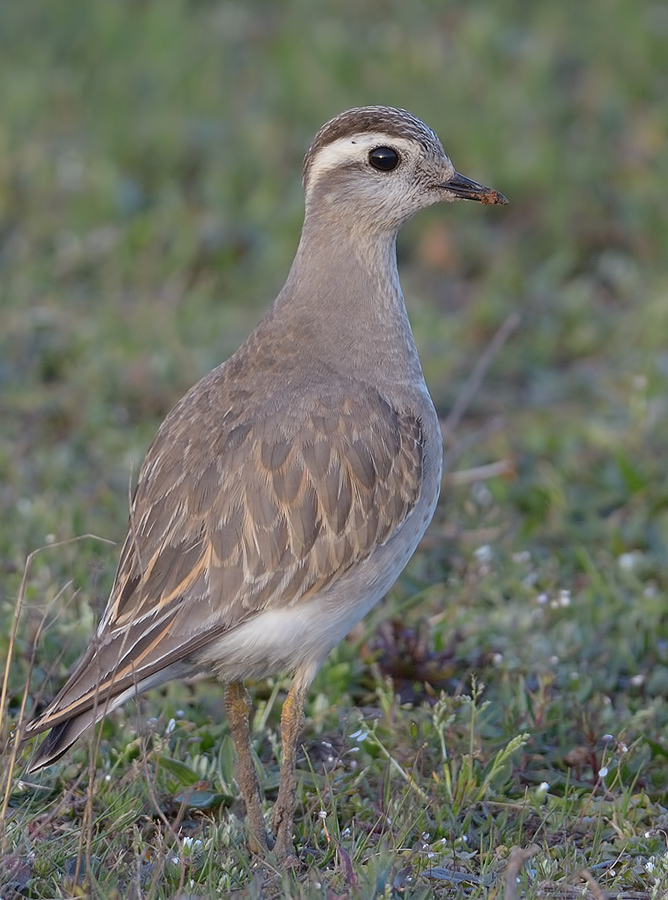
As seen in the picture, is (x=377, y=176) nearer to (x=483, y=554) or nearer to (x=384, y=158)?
(x=384, y=158)

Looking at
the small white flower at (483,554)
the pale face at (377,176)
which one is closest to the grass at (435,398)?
the small white flower at (483,554)

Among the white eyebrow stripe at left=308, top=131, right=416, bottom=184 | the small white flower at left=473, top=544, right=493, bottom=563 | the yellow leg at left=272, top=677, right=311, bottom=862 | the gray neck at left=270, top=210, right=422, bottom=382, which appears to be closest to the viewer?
the yellow leg at left=272, top=677, right=311, bottom=862

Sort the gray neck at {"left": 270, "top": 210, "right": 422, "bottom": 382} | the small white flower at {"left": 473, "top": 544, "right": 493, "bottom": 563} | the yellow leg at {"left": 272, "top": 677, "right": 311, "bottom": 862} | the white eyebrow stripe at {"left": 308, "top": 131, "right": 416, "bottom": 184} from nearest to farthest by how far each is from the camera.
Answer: the yellow leg at {"left": 272, "top": 677, "right": 311, "bottom": 862} → the gray neck at {"left": 270, "top": 210, "right": 422, "bottom": 382} → the white eyebrow stripe at {"left": 308, "top": 131, "right": 416, "bottom": 184} → the small white flower at {"left": 473, "top": 544, "right": 493, "bottom": 563}

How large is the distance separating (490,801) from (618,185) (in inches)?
230

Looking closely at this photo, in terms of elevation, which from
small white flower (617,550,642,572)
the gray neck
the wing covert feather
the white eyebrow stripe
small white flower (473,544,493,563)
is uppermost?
the white eyebrow stripe

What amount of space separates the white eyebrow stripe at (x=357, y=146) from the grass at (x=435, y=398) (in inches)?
71.7

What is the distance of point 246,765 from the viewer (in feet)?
15.2

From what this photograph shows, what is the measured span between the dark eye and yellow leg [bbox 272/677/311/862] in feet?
6.16

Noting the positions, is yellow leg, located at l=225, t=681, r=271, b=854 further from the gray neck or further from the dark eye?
the dark eye

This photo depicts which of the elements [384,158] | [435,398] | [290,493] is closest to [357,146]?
[384,158]

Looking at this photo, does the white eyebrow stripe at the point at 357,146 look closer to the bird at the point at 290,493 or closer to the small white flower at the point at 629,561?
the bird at the point at 290,493

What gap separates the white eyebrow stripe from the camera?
5125 mm

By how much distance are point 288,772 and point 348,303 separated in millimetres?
1660

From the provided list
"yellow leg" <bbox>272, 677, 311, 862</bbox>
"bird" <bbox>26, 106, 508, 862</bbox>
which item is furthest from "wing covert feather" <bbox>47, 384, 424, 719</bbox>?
"yellow leg" <bbox>272, 677, 311, 862</bbox>
